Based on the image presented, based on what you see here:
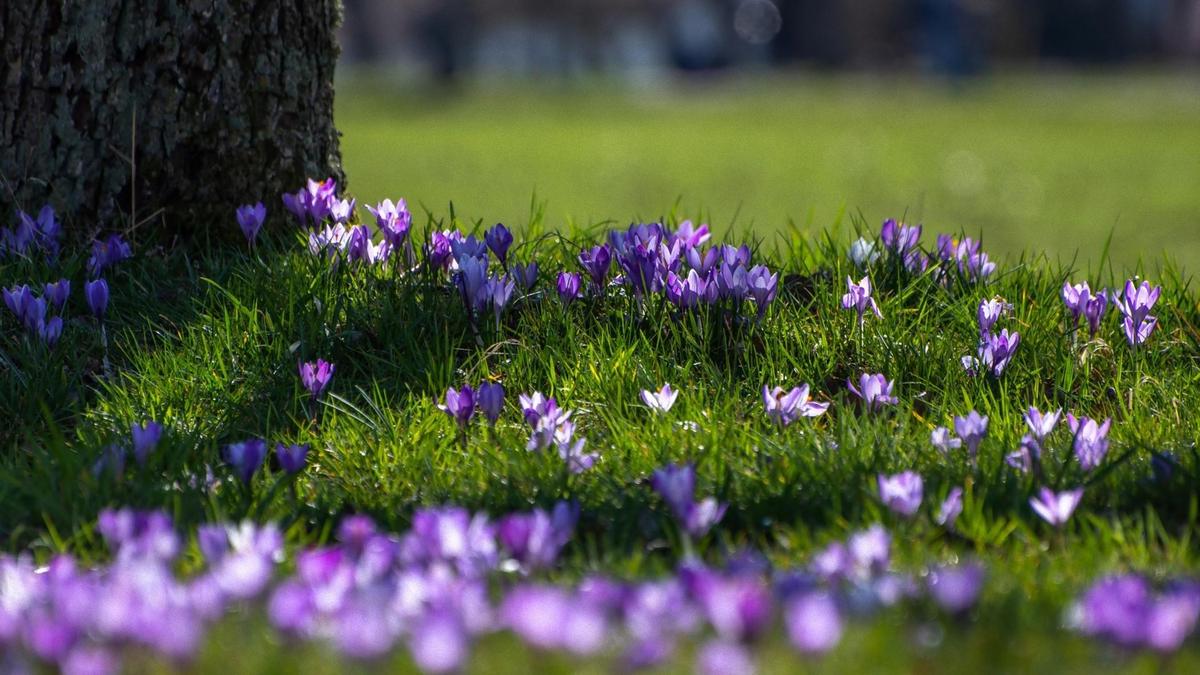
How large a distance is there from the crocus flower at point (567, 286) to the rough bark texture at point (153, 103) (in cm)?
114

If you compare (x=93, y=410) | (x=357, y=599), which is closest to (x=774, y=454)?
(x=357, y=599)

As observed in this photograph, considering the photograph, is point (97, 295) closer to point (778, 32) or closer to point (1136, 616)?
point (1136, 616)

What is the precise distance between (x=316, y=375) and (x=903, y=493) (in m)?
1.39

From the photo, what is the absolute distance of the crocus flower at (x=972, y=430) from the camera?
8.68 feet

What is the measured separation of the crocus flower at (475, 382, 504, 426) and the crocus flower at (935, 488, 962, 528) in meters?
0.93

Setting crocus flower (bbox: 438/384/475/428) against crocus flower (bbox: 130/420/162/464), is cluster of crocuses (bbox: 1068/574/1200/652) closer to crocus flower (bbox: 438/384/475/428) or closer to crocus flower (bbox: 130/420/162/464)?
crocus flower (bbox: 438/384/475/428)

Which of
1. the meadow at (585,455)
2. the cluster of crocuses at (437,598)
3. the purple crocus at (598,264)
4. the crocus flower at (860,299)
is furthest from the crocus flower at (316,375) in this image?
the crocus flower at (860,299)

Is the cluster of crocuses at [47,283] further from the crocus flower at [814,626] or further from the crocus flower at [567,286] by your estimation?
the crocus flower at [814,626]

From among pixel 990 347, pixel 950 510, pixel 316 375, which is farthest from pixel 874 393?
pixel 316 375

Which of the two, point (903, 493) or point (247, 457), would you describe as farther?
point (247, 457)

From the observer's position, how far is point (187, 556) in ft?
7.78

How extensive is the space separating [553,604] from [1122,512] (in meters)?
1.30

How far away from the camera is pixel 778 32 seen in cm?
6372

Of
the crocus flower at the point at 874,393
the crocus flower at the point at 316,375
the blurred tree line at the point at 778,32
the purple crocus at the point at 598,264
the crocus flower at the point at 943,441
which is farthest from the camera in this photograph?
the blurred tree line at the point at 778,32
